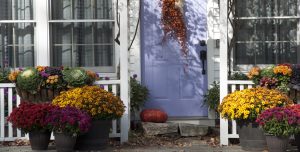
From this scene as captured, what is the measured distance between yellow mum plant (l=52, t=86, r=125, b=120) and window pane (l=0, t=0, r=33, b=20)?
2.19 metres

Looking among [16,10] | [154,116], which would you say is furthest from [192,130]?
[16,10]

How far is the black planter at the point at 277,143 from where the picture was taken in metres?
8.29

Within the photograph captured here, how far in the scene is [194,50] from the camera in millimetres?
11109

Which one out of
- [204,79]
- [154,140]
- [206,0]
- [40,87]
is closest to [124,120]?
[154,140]

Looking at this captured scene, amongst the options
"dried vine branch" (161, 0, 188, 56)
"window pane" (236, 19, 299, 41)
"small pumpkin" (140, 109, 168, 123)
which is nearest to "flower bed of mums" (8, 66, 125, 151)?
"small pumpkin" (140, 109, 168, 123)

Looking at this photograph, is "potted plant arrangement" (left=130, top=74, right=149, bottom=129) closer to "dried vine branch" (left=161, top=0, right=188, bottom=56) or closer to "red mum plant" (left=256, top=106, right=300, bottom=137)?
"dried vine branch" (left=161, top=0, right=188, bottom=56)

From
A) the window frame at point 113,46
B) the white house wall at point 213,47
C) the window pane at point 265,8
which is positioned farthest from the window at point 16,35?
the window pane at point 265,8

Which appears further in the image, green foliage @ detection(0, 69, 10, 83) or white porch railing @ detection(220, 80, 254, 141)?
green foliage @ detection(0, 69, 10, 83)

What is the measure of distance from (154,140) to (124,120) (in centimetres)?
64

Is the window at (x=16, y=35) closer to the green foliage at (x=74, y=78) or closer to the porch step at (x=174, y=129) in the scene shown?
the green foliage at (x=74, y=78)

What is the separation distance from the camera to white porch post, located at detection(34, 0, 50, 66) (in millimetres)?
10281

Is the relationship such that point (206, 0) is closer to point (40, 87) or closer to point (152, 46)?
point (152, 46)

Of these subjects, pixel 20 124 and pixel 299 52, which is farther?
pixel 299 52

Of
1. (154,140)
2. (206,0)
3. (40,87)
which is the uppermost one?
(206,0)
